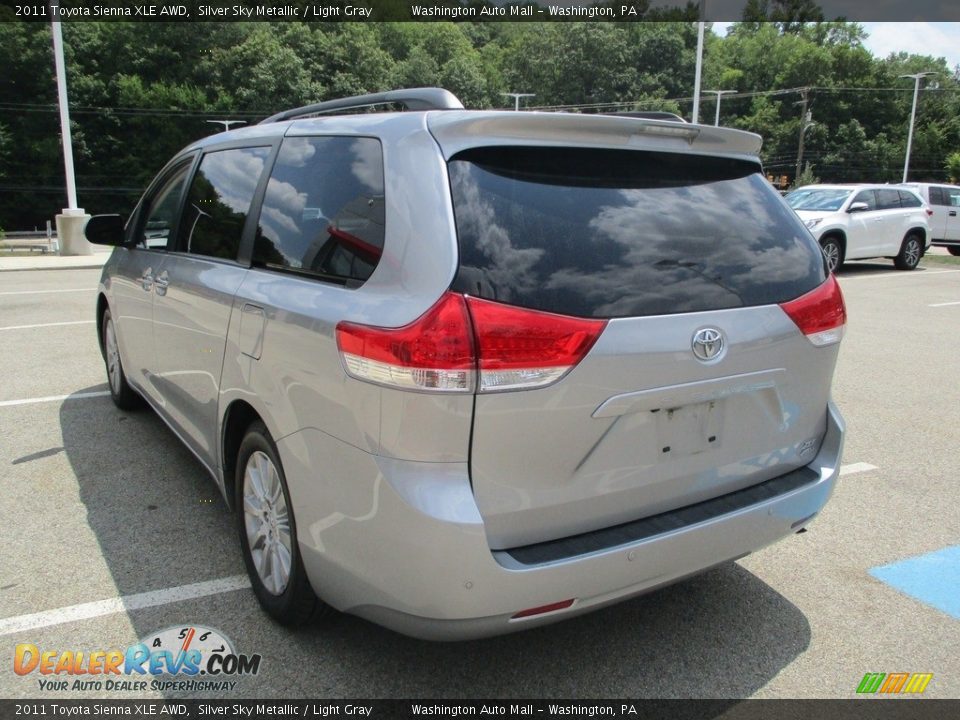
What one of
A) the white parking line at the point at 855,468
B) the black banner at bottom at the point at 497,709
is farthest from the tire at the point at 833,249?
the black banner at bottom at the point at 497,709

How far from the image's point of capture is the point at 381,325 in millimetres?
2189

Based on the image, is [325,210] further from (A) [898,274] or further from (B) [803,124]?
(B) [803,124]

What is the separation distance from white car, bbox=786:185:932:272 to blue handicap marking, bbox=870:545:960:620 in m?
12.5

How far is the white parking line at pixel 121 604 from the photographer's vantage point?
2895 mm

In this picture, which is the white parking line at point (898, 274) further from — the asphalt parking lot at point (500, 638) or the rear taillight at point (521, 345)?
the rear taillight at point (521, 345)

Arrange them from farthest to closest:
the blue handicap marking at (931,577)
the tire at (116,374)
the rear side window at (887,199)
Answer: the rear side window at (887,199)
the tire at (116,374)
the blue handicap marking at (931,577)

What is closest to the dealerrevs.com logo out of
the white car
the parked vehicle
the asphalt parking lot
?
the asphalt parking lot

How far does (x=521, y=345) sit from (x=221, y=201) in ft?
6.86

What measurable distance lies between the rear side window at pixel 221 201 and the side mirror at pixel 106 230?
1.09m

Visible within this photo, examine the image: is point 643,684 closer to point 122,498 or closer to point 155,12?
point 122,498

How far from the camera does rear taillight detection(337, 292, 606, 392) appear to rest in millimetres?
2086

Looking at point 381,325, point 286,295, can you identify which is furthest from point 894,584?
point 286,295

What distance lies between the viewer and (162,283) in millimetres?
3959

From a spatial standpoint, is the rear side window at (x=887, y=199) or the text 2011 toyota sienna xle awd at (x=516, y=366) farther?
the rear side window at (x=887, y=199)
